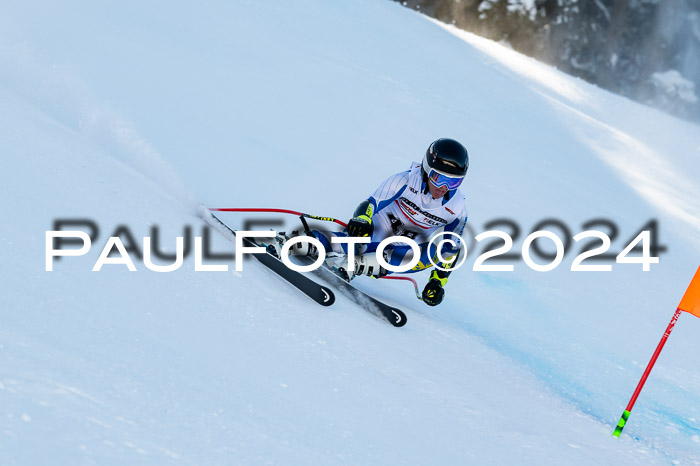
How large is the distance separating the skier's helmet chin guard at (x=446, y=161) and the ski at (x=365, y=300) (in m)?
0.91

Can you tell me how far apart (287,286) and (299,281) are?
7 cm

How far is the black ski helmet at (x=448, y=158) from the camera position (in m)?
4.77

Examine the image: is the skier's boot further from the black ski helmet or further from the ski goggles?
the black ski helmet

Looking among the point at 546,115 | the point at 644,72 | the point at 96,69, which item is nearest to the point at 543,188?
the point at 546,115

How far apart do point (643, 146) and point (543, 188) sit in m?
6.38

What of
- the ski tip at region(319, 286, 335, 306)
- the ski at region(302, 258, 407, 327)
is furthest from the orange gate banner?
the ski tip at region(319, 286, 335, 306)

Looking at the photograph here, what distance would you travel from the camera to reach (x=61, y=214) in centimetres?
349

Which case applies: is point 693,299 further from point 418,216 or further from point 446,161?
point 418,216

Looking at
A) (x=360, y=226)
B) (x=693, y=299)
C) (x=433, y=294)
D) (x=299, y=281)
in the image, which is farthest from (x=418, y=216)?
(x=693, y=299)

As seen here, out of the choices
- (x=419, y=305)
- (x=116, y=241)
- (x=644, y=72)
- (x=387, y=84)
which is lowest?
(x=419, y=305)

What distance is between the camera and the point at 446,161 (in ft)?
15.7

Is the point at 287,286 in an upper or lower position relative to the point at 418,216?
lower

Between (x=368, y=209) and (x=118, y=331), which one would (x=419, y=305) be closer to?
(x=368, y=209)

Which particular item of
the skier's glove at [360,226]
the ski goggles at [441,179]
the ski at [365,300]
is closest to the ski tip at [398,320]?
the ski at [365,300]
